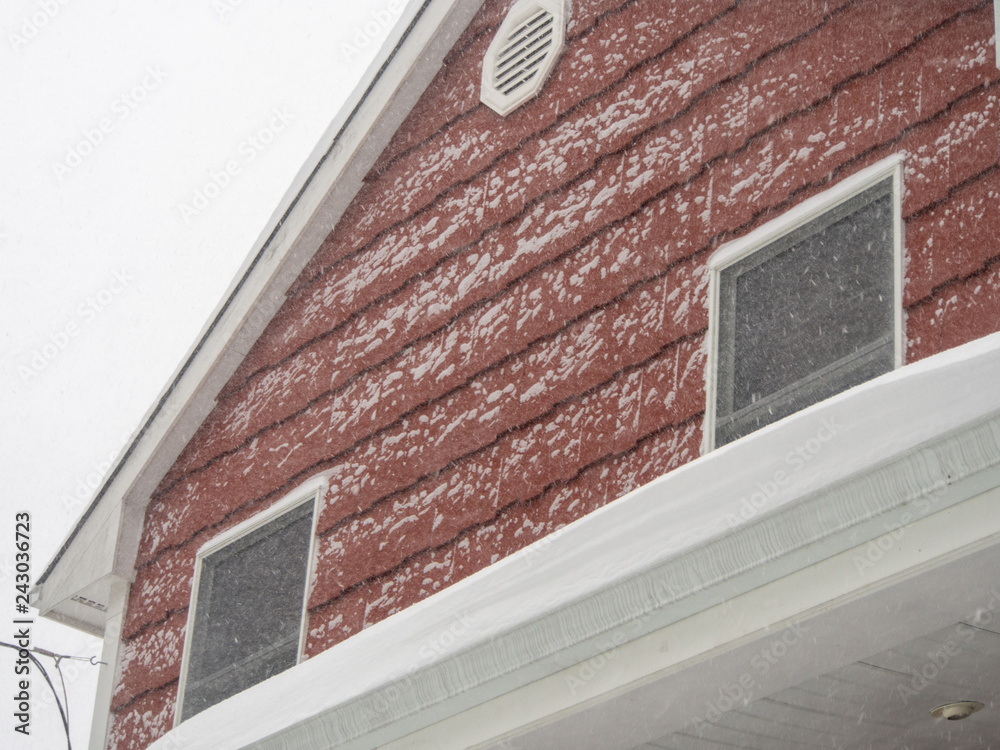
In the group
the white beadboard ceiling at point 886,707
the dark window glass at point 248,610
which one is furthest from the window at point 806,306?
the dark window glass at point 248,610

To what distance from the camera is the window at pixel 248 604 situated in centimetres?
558

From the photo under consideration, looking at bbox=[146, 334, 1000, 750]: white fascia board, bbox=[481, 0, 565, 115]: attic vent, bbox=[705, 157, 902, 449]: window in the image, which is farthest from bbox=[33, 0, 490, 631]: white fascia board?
bbox=[146, 334, 1000, 750]: white fascia board

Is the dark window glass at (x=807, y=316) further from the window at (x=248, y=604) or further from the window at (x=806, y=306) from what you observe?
the window at (x=248, y=604)

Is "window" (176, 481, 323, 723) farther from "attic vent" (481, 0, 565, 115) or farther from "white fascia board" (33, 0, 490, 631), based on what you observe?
"attic vent" (481, 0, 565, 115)

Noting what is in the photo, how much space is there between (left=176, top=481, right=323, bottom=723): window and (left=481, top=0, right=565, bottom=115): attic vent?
2085 mm

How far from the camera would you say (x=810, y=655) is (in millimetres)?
2633

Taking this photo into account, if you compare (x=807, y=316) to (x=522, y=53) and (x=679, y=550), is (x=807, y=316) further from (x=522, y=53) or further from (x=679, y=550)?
(x=522, y=53)

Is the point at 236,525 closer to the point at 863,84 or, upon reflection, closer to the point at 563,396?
the point at 563,396

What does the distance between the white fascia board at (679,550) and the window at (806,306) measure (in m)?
1.45

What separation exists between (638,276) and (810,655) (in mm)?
2283

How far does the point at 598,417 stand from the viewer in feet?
15.0

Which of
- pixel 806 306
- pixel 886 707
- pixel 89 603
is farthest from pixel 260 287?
pixel 886 707

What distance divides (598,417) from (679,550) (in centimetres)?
208

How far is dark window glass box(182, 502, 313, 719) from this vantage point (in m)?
5.57
